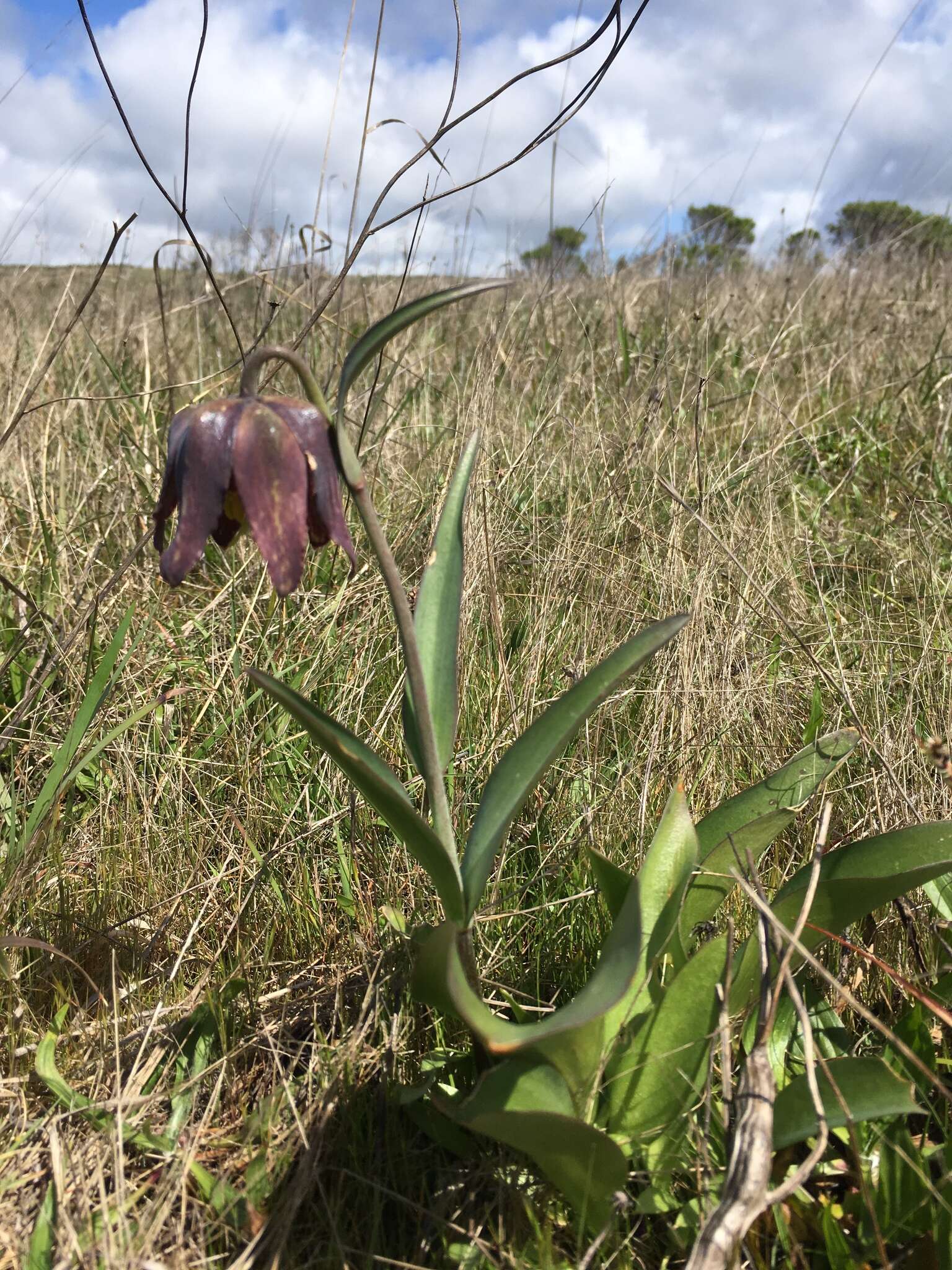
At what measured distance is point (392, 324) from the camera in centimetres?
88

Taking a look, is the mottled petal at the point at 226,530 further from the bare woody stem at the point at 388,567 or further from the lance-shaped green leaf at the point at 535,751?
the lance-shaped green leaf at the point at 535,751

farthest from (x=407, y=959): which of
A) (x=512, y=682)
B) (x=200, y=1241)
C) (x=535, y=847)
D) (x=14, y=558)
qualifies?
(x=14, y=558)

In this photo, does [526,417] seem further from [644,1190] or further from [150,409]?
[644,1190]

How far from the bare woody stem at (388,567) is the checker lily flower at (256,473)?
0.02 meters

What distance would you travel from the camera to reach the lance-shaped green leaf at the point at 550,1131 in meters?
0.94

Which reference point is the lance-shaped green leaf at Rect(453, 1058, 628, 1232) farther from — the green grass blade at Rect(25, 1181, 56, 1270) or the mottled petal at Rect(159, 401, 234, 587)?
the mottled petal at Rect(159, 401, 234, 587)

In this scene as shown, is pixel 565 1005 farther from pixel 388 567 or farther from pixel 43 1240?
pixel 43 1240

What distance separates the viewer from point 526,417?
9.60 feet

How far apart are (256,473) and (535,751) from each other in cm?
45

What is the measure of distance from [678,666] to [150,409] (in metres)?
1.79

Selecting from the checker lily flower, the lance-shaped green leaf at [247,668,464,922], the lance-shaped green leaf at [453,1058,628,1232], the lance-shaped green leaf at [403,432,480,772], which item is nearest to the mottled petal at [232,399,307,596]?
the checker lily flower

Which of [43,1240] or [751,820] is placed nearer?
[43,1240]

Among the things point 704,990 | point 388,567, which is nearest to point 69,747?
point 388,567

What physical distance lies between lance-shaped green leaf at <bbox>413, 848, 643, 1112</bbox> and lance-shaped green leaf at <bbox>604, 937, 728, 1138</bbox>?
0.06 m
